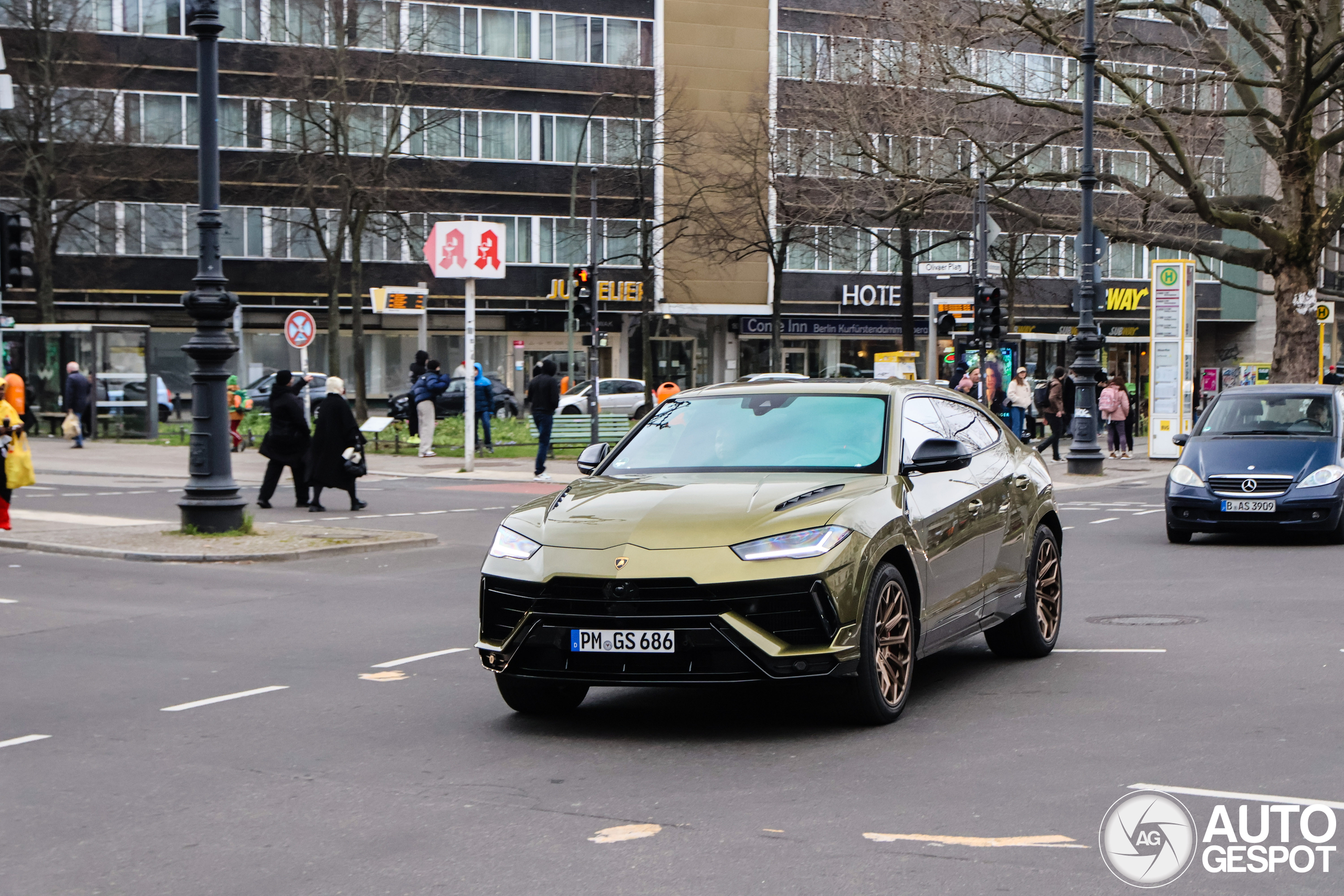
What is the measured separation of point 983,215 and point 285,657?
21344 millimetres

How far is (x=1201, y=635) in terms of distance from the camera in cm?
995

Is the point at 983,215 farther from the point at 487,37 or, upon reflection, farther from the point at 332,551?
the point at 487,37

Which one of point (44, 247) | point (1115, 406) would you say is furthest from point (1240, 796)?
point (44, 247)

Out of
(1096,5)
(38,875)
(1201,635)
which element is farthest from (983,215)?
(38,875)

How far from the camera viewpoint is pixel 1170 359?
33.3 metres

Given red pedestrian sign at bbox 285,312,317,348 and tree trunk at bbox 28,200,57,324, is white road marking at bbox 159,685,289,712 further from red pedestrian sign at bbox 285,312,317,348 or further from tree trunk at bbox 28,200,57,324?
tree trunk at bbox 28,200,57,324

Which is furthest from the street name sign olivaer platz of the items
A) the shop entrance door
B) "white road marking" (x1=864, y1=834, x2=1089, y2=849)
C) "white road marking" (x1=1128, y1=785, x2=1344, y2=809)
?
the shop entrance door

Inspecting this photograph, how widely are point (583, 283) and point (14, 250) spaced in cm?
1585

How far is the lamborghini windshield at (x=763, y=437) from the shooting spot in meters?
7.82

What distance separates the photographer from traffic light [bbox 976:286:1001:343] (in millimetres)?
29172

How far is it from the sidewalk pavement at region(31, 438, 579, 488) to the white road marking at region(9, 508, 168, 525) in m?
6.52

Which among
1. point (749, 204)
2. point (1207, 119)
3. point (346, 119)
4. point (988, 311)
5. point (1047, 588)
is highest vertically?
point (346, 119)

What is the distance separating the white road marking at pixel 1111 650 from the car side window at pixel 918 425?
1.76 m

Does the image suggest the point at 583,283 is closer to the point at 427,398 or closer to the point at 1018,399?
the point at 427,398
